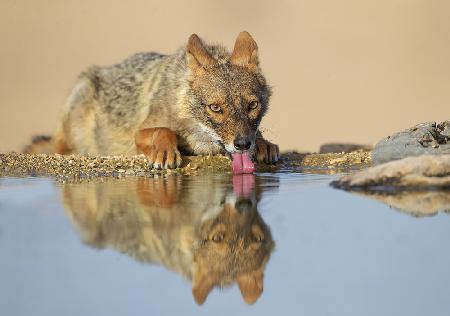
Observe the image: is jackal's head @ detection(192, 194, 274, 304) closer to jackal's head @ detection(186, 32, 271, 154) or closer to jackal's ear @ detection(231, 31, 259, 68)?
jackal's head @ detection(186, 32, 271, 154)

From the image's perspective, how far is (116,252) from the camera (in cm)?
546

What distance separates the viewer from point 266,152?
10.4 meters

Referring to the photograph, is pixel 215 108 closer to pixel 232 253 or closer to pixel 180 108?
pixel 180 108

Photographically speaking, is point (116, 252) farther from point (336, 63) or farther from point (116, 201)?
point (336, 63)

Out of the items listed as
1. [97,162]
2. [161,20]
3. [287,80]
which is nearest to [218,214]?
[97,162]

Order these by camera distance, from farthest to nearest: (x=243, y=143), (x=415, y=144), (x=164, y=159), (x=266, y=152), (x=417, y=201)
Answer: (x=266, y=152), (x=164, y=159), (x=415, y=144), (x=243, y=143), (x=417, y=201)

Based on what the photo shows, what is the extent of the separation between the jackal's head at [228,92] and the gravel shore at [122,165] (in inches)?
16.4

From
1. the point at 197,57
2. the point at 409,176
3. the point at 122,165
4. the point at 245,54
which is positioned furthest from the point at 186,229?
the point at 245,54

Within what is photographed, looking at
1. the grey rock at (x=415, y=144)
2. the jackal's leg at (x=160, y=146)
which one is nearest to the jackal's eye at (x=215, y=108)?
the jackal's leg at (x=160, y=146)

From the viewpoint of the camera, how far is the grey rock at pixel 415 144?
938 cm

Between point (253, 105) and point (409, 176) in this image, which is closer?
point (409, 176)

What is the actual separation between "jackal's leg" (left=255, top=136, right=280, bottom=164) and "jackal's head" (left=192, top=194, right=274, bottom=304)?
3.68 meters

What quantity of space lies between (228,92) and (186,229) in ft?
13.6

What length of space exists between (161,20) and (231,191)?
1932cm
